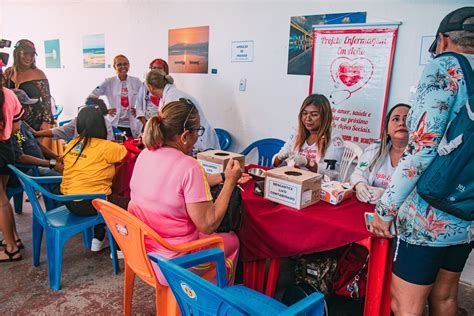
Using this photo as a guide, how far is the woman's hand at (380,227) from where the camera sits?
1.31 m

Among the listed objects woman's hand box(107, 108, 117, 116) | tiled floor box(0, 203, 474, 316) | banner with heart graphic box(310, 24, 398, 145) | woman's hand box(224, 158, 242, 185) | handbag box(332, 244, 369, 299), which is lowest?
tiled floor box(0, 203, 474, 316)

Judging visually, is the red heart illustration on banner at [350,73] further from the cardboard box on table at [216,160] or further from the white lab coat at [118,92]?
the white lab coat at [118,92]

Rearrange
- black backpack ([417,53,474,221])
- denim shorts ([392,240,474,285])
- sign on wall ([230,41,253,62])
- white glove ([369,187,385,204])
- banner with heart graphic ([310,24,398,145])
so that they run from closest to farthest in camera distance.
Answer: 1. black backpack ([417,53,474,221])
2. denim shorts ([392,240,474,285])
3. white glove ([369,187,385,204])
4. banner with heart graphic ([310,24,398,145])
5. sign on wall ([230,41,253,62])

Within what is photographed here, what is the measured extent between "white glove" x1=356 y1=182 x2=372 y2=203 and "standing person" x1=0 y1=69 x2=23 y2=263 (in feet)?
7.03

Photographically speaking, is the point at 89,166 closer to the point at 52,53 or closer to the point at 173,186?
the point at 173,186

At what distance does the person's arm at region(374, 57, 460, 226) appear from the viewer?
113cm

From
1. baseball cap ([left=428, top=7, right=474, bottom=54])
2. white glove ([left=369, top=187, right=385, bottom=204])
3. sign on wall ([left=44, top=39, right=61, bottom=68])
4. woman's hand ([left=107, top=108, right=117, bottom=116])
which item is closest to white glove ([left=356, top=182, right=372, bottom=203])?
A: white glove ([left=369, top=187, right=385, bottom=204])

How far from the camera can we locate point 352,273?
73.5 inches

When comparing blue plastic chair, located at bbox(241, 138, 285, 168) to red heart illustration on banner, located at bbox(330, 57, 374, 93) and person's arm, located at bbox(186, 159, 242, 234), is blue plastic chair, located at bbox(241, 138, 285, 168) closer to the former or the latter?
red heart illustration on banner, located at bbox(330, 57, 374, 93)

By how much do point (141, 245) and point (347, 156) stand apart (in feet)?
5.74

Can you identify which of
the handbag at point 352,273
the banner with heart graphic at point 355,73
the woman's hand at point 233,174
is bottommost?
the handbag at point 352,273

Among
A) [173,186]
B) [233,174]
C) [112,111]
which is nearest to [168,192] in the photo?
[173,186]

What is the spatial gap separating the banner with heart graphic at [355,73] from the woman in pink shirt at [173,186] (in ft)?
5.50

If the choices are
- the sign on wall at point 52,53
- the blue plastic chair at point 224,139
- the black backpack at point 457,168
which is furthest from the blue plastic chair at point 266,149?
the sign on wall at point 52,53
